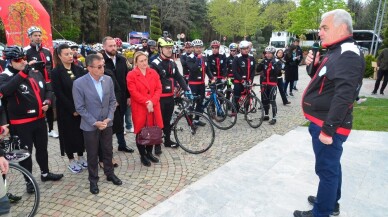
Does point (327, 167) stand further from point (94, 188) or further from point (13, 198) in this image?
point (13, 198)

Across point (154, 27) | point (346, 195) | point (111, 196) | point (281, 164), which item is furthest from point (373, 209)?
point (154, 27)

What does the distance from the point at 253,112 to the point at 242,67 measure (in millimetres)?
1202

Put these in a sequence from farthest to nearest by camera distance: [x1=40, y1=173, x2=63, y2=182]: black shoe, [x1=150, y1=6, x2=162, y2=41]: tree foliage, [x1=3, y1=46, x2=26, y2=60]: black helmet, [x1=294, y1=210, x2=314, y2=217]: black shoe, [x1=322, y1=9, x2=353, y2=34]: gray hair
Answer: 1. [x1=150, y1=6, x2=162, y2=41]: tree foliage
2. [x1=40, y1=173, x2=63, y2=182]: black shoe
3. [x1=3, y1=46, x2=26, y2=60]: black helmet
4. [x1=294, y1=210, x2=314, y2=217]: black shoe
5. [x1=322, y1=9, x2=353, y2=34]: gray hair

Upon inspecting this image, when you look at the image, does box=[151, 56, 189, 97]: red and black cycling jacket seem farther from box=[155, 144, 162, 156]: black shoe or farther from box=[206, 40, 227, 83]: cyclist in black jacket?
box=[206, 40, 227, 83]: cyclist in black jacket

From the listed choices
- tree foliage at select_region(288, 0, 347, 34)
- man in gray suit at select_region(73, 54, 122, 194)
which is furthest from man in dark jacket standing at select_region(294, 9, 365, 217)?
tree foliage at select_region(288, 0, 347, 34)

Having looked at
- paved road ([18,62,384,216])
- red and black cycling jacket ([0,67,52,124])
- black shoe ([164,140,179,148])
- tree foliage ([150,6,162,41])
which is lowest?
paved road ([18,62,384,216])

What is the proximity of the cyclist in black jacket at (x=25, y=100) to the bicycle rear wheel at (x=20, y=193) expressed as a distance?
15 cm

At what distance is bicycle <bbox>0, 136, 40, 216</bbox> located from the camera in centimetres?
328

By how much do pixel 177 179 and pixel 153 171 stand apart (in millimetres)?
490

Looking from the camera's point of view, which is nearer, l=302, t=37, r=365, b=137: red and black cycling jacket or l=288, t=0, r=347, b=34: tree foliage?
l=302, t=37, r=365, b=137: red and black cycling jacket

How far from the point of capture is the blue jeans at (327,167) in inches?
110

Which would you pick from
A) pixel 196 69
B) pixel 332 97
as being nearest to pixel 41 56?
pixel 196 69

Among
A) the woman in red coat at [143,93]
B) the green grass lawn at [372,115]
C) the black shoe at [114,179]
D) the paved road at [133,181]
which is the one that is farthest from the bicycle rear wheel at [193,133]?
the green grass lawn at [372,115]

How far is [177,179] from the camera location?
14.4 feet
